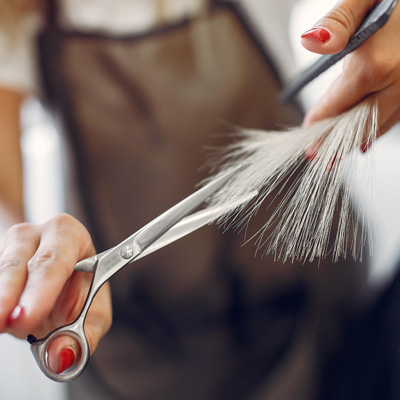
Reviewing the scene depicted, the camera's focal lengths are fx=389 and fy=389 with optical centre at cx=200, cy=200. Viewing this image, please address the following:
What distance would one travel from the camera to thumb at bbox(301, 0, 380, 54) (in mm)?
349

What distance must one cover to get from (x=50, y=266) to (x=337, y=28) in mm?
329

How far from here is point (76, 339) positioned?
0.35 meters

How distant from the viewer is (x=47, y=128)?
3.08 ft

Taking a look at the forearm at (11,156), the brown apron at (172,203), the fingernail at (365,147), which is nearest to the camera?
the fingernail at (365,147)

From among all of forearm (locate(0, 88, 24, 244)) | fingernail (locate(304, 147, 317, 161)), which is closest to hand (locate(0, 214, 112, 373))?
fingernail (locate(304, 147, 317, 161))

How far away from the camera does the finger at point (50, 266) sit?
1.00 ft

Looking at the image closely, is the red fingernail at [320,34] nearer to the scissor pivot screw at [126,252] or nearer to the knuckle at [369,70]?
the knuckle at [369,70]

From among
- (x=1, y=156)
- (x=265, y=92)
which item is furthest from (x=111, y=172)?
(x=265, y=92)

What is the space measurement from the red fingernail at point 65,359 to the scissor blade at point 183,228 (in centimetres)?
7

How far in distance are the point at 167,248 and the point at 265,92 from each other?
39cm

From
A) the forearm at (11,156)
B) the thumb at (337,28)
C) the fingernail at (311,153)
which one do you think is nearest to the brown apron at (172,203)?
the forearm at (11,156)

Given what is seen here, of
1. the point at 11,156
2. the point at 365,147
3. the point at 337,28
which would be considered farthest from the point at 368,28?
the point at 11,156

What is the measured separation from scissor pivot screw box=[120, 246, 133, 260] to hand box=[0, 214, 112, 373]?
0.04 meters

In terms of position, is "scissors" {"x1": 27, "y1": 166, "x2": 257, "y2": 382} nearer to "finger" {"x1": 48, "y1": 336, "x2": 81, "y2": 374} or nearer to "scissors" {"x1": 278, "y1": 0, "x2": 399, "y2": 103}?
"finger" {"x1": 48, "y1": 336, "x2": 81, "y2": 374}
